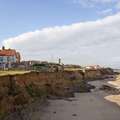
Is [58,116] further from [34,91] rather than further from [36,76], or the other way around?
[36,76]

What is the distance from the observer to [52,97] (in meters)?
45.3

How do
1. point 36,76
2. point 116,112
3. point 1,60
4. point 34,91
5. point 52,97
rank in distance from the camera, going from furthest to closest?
1. point 1,60
2. point 36,76
3. point 52,97
4. point 34,91
5. point 116,112

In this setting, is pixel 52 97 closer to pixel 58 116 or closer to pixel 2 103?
pixel 58 116

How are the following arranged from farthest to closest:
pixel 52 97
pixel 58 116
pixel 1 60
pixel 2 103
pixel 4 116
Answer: pixel 1 60 < pixel 52 97 < pixel 58 116 < pixel 2 103 < pixel 4 116

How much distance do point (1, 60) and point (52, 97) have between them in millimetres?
77096

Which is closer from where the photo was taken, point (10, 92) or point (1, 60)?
point (10, 92)

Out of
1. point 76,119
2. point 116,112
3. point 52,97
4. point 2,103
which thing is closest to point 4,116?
point 2,103

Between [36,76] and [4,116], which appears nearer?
[4,116]

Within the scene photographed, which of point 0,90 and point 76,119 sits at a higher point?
point 0,90

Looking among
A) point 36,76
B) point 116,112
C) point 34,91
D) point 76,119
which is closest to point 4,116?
point 76,119

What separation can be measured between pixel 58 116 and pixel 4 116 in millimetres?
6198

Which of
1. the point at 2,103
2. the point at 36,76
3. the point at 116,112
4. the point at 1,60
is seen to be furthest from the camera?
the point at 1,60

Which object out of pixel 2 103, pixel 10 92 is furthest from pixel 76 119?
pixel 10 92

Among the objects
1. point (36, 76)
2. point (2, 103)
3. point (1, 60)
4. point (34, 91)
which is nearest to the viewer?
point (2, 103)
